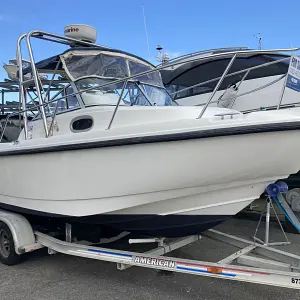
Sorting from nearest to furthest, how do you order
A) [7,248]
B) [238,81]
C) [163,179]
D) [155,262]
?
[163,179] → [155,262] → [7,248] → [238,81]

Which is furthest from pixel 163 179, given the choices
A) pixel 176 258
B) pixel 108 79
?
pixel 108 79

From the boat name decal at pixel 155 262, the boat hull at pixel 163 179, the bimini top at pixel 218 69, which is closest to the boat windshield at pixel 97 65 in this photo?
the boat hull at pixel 163 179

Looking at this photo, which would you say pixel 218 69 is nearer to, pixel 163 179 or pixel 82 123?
pixel 82 123

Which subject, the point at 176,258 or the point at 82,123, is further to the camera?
the point at 82,123

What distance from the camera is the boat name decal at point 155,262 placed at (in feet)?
10.3

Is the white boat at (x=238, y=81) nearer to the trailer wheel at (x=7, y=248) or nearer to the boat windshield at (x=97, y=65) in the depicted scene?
the boat windshield at (x=97, y=65)

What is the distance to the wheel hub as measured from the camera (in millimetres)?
4109

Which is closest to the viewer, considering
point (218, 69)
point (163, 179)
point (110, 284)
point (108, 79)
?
point (163, 179)

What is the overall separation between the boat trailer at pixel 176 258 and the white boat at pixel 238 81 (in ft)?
7.25

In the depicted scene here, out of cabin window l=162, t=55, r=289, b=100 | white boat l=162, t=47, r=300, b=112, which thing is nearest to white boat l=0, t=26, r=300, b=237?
white boat l=162, t=47, r=300, b=112

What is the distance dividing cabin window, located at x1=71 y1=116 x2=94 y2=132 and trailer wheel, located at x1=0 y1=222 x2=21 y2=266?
4.72 feet

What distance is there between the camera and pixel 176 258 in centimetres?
324

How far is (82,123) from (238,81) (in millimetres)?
3433

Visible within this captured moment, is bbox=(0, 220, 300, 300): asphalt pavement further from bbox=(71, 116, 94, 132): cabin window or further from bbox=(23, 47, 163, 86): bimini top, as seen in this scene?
bbox=(23, 47, 163, 86): bimini top
